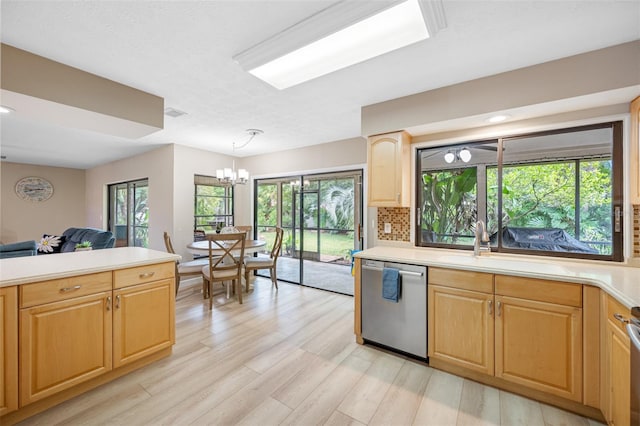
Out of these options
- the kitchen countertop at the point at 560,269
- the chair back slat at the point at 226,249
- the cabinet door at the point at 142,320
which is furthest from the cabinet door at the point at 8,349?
the kitchen countertop at the point at 560,269

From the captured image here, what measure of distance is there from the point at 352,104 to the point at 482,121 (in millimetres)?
1252

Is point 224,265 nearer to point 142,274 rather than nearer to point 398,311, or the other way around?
point 142,274

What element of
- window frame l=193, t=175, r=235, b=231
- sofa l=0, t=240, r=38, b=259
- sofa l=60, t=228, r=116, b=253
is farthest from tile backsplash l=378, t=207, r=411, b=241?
sofa l=0, t=240, r=38, b=259

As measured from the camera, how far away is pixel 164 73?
213 cm

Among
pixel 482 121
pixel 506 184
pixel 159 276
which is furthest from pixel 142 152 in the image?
pixel 506 184

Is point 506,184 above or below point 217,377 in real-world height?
above

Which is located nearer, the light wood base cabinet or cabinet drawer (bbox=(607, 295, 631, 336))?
cabinet drawer (bbox=(607, 295, 631, 336))

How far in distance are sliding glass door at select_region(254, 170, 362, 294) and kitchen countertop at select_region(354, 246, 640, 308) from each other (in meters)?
1.67

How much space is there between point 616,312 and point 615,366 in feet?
0.97

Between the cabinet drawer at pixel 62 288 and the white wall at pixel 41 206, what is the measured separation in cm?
728

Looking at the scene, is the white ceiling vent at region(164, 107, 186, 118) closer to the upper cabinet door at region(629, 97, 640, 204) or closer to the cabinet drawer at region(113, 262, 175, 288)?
the cabinet drawer at region(113, 262, 175, 288)

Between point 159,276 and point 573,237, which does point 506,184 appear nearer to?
point 573,237

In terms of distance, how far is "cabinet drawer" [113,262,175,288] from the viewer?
1915mm

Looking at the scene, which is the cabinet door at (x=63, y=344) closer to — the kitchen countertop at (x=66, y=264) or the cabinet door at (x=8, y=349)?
the cabinet door at (x=8, y=349)
